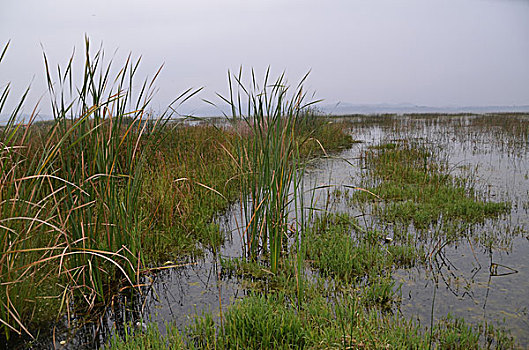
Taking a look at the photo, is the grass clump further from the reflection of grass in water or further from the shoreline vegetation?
the reflection of grass in water

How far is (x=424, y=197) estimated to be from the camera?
4.87 metres

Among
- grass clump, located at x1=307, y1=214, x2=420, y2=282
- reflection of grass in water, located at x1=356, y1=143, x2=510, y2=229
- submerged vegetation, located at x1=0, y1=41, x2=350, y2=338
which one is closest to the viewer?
submerged vegetation, located at x1=0, y1=41, x2=350, y2=338

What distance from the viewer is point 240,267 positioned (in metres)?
2.97

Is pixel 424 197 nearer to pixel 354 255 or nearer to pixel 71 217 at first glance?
pixel 354 255

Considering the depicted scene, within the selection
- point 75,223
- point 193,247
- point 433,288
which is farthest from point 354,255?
point 75,223

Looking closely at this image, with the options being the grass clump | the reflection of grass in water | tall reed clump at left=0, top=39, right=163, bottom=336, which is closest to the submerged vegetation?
tall reed clump at left=0, top=39, right=163, bottom=336

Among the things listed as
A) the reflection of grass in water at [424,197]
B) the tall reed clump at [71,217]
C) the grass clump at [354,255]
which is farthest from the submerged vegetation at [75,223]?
the reflection of grass in water at [424,197]

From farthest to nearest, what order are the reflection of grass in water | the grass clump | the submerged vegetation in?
1. the reflection of grass in water
2. the grass clump
3. the submerged vegetation

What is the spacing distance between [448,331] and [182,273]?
1875 mm

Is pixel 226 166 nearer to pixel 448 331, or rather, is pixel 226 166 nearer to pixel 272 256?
pixel 272 256

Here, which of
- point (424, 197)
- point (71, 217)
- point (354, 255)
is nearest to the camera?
point (71, 217)

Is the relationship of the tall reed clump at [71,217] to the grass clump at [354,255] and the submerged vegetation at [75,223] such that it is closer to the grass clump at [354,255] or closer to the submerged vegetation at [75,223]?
the submerged vegetation at [75,223]

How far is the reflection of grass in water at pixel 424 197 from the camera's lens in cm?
420

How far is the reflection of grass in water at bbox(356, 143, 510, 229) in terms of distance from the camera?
420cm
